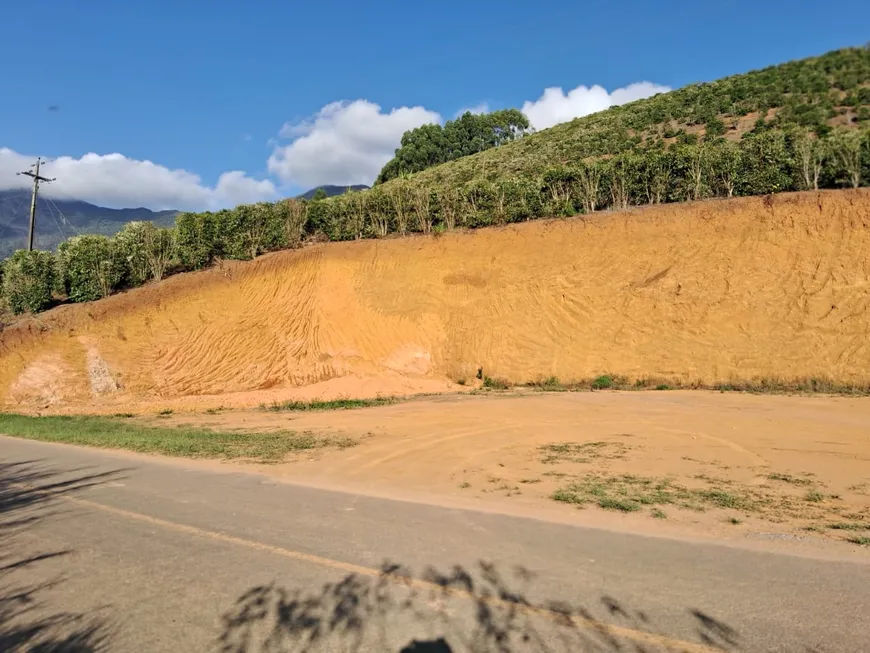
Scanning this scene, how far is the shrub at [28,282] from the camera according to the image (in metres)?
24.3

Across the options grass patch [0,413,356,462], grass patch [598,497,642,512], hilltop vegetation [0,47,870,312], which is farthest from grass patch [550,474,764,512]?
hilltop vegetation [0,47,870,312]

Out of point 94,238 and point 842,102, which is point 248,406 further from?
point 842,102

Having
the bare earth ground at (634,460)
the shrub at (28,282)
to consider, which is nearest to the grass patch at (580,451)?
the bare earth ground at (634,460)

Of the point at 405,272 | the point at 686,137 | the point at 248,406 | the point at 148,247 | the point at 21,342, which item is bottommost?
the point at 248,406

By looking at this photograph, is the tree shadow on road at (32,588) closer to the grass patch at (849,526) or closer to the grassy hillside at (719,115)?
the grass patch at (849,526)

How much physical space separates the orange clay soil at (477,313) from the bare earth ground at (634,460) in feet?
11.9

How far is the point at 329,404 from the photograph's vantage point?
1948cm

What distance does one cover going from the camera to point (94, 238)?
2464 cm

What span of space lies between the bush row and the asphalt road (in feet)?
63.1

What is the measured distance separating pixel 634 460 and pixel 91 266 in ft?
77.1

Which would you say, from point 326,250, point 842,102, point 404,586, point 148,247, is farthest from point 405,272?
point 842,102

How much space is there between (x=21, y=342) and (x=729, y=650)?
2668 cm

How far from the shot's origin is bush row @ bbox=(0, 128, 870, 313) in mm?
21703

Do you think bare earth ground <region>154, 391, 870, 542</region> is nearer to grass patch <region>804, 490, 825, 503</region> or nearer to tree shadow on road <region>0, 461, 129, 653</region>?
grass patch <region>804, 490, 825, 503</region>
